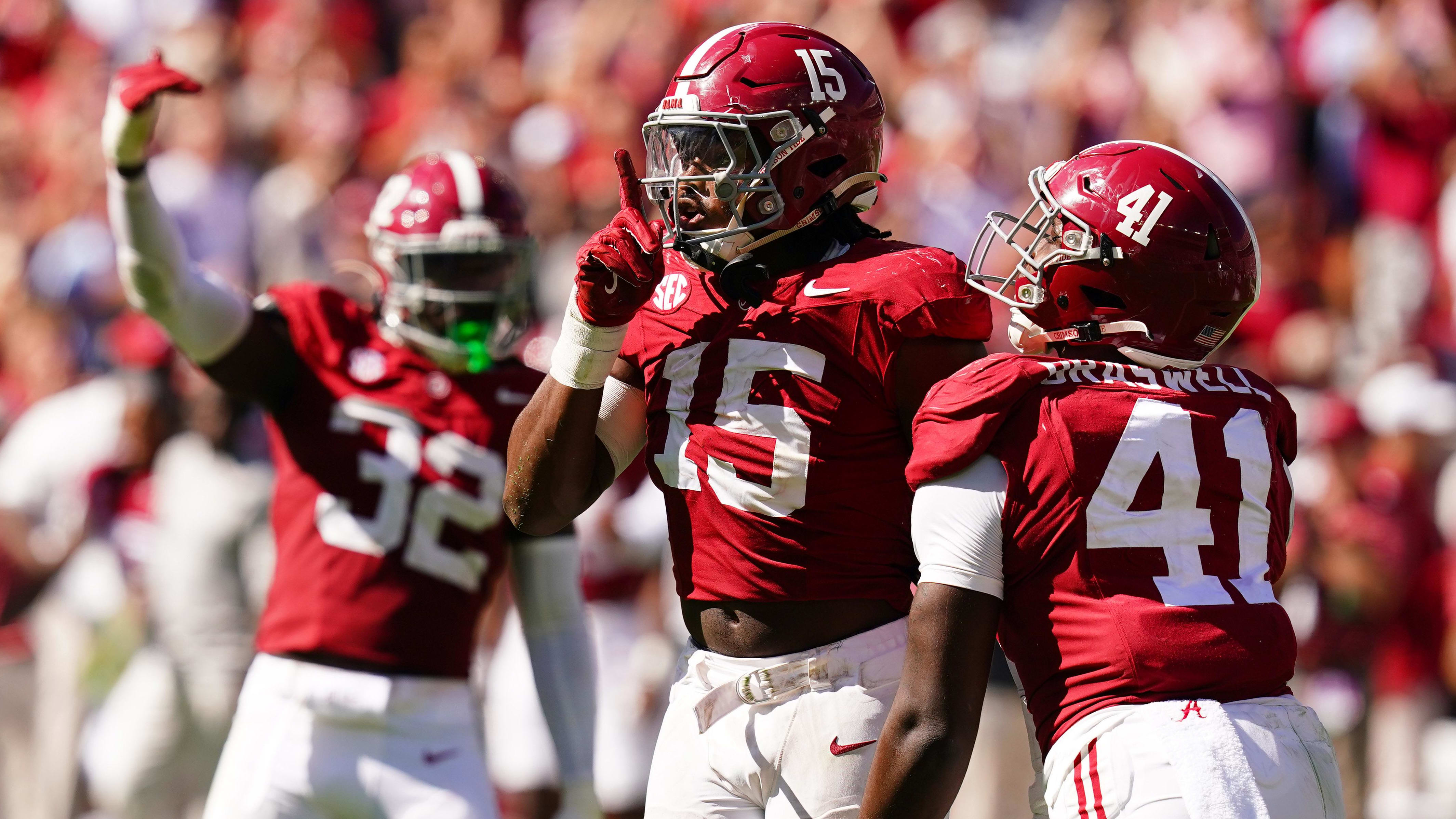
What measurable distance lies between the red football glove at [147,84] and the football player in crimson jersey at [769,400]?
49.7 inches

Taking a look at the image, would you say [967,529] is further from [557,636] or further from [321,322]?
[321,322]

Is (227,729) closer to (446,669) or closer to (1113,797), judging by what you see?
(446,669)

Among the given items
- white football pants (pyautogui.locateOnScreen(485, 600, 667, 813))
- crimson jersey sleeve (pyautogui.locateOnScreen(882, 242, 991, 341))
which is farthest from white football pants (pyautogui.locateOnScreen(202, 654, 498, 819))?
white football pants (pyautogui.locateOnScreen(485, 600, 667, 813))

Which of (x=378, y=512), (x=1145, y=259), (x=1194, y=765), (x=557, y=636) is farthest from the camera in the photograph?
(x=557, y=636)

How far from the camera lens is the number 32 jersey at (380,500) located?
12.2 ft

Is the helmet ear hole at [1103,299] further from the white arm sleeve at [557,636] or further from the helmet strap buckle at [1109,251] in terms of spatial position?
the white arm sleeve at [557,636]

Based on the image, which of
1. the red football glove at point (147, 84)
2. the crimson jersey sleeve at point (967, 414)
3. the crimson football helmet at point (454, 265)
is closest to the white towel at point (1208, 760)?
the crimson jersey sleeve at point (967, 414)

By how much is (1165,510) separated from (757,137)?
100 centimetres

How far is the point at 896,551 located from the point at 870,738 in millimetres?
318

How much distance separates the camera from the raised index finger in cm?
279

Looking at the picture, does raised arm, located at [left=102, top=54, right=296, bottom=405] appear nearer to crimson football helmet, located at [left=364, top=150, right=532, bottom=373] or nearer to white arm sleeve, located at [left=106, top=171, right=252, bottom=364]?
white arm sleeve, located at [left=106, top=171, right=252, bottom=364]

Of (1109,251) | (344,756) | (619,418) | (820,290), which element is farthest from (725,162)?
(344,756)

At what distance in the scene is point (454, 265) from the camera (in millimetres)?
4023

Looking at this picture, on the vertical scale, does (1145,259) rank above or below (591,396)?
above
